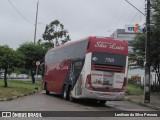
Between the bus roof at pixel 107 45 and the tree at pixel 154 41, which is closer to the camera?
the bus roof at pixel 107 45

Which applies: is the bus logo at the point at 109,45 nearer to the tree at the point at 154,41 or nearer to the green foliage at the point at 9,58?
the tree at the point at 154,41

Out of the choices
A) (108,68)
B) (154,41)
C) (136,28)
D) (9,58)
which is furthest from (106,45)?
(9,58)

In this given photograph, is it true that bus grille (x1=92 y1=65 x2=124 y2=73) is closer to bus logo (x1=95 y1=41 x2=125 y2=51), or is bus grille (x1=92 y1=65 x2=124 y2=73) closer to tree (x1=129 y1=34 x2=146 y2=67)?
bus logo (x1=95 y1=41 x2=125 y2=51)

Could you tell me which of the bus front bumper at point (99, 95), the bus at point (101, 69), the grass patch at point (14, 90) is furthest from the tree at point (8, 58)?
the bus front bumper at point (99, 95)

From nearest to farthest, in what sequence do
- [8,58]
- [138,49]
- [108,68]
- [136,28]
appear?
[108,68] → [136,28] → [8,58] → [138,49]

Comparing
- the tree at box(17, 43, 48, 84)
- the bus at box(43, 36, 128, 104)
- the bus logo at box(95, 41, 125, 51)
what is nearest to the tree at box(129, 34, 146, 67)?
the bus at box(43, 36, 128, 104)

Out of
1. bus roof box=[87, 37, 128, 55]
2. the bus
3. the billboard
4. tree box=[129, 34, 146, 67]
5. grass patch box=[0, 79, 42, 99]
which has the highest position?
the billboard

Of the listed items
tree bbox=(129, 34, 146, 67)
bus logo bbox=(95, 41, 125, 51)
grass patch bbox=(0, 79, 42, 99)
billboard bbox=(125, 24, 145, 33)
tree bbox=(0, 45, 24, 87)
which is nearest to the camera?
bus logo bbox=(95, 41, 125, 51)

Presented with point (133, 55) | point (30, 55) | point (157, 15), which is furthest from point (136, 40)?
point (30, 55)

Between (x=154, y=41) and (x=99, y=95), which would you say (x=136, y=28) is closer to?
(x=154, y=41)

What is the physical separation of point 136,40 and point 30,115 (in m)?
25.1

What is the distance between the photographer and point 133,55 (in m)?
40.1

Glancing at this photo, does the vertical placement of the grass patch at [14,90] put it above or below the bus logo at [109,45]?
below

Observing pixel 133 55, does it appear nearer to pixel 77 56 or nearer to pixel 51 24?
pixel 77 56
